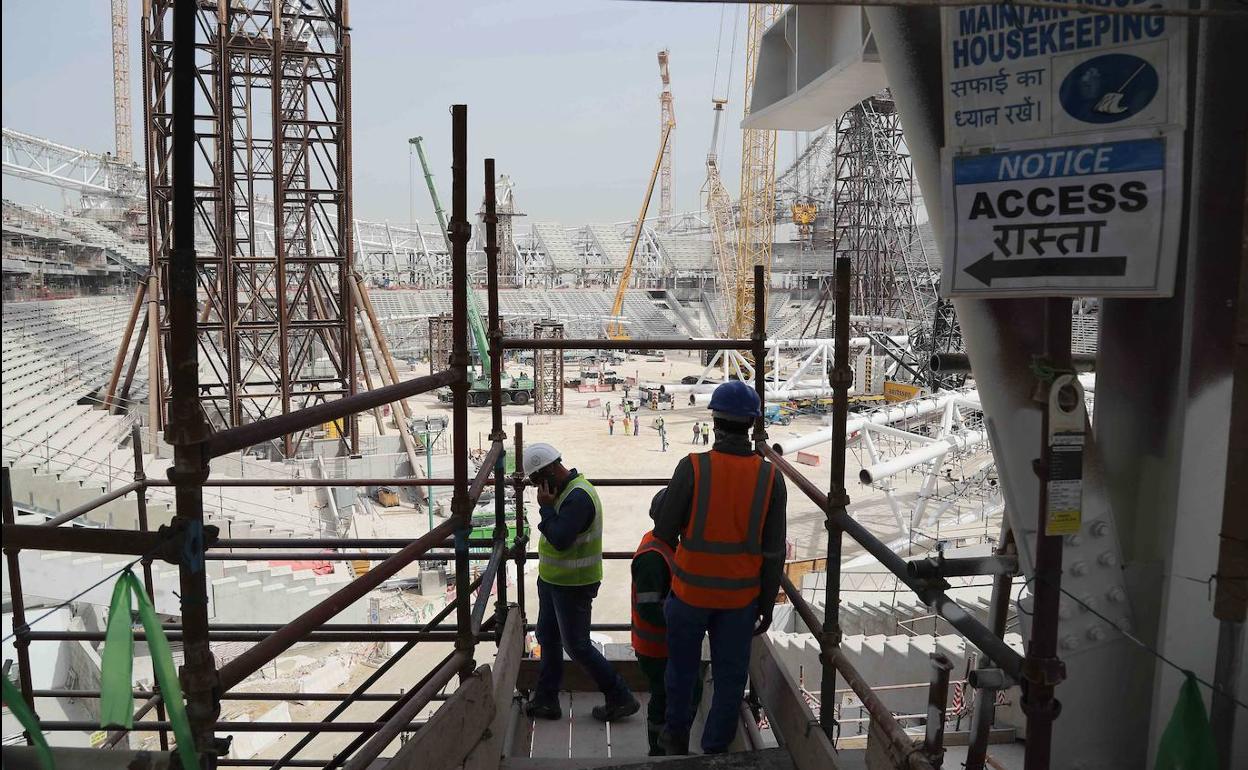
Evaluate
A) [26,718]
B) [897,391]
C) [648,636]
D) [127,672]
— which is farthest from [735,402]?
[897,391]

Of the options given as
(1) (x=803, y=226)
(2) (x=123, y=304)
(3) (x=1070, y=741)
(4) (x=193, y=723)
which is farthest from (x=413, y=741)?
(1) (x=803, y=226)

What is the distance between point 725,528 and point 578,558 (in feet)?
3.01

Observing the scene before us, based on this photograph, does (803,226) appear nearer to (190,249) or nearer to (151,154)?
(151,154)

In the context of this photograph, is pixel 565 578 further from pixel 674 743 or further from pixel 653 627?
pixel 674 743

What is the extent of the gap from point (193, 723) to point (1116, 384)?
8.28 feet

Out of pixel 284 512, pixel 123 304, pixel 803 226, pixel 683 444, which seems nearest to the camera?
pixel 284 512

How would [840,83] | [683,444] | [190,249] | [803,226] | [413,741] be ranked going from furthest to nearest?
[803,226], [683,444], [840,83], [413,741], [190,249]

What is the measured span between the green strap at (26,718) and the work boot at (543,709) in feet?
8.28

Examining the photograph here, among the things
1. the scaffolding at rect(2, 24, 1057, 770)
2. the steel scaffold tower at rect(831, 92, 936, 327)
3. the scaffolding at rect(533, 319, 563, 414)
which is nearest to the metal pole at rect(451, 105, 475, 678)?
the scaffolding at rect(2, 24, 1057, 770)

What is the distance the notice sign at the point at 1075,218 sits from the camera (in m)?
2.25

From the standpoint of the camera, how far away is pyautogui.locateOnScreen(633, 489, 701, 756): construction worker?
3164 millimetres

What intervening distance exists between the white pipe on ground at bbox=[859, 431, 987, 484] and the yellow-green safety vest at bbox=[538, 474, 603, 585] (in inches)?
412

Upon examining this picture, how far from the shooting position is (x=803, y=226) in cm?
5903

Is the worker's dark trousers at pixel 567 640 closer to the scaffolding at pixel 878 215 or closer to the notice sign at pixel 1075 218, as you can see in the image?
the notice sign at pixel 1075 218
